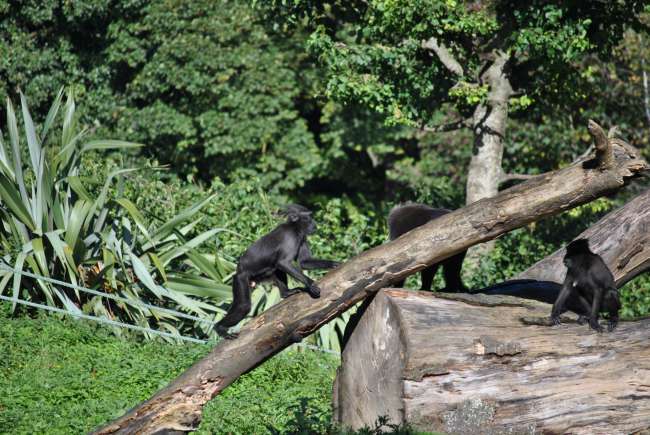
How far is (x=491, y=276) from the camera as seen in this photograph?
1320 centimetres

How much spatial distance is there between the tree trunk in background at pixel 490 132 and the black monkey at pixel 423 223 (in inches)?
233

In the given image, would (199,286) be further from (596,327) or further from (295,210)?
(596,327)

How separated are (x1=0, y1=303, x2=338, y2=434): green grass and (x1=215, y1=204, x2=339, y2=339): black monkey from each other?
0.92 m

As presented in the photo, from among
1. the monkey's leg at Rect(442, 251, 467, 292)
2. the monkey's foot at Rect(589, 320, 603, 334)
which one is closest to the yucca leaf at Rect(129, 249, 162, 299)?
the monkey's leg at Rect(442, 251, 467, 292)

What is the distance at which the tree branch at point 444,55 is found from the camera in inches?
562

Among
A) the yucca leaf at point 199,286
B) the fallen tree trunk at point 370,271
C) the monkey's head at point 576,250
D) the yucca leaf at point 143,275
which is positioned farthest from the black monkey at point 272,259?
the yucca leaf at point 199,286

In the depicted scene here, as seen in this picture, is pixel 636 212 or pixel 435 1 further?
pixel 435 1

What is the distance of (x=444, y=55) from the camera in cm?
1436

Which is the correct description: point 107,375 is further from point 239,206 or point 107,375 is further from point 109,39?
point 109,39

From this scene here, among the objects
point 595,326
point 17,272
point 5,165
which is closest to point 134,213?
point 17,272

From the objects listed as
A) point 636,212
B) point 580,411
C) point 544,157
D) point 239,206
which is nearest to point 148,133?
point 239,206

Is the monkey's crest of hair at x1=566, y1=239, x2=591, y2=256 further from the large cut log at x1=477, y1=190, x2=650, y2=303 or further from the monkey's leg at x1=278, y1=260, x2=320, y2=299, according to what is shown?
the monkey's leg at x1=278, y1=260, x2=320, y2=299

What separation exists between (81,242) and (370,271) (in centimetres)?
482

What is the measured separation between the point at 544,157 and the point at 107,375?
526 inches
